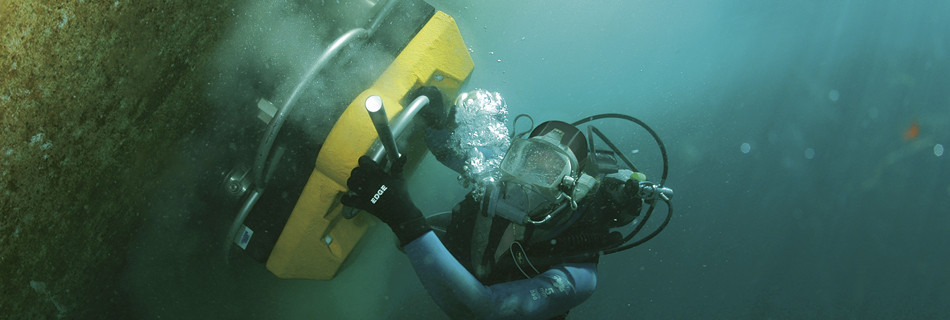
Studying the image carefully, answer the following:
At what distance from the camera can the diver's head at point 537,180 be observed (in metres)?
1.57

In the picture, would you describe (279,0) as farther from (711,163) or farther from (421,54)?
(711,163)

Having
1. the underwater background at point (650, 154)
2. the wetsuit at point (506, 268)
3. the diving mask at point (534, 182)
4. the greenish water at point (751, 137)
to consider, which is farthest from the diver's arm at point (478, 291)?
the greenish water at point (751, 137)

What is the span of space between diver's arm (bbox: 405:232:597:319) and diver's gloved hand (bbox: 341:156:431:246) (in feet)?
0.16

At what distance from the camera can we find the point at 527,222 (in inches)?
64.1

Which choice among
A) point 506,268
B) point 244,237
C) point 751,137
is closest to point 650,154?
point 751,137

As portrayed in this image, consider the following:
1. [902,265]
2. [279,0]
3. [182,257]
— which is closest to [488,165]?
[279,0]

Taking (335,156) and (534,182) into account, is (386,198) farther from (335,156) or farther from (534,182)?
(534,182)

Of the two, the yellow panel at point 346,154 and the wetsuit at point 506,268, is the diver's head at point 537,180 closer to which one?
the wetsuit at point 506,268

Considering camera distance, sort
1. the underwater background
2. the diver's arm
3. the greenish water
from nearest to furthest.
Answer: the diver's arm < the underwater background < the greenish water

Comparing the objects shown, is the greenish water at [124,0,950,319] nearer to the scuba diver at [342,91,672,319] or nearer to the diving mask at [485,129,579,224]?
the scuba diver at [342,91,672,319]

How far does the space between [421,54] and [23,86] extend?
116 cm

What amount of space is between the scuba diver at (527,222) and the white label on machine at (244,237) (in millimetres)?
525

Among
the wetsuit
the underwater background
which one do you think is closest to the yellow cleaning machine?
the underwater background

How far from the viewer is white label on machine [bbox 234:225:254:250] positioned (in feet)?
6.06
